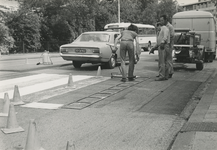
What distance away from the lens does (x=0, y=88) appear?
955cm

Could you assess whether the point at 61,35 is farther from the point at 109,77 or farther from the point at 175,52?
the point at 109,77

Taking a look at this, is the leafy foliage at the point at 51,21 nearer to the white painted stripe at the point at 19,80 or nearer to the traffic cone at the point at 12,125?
the white painted stripe at the point at 19,80

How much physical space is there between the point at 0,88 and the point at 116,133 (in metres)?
5.30

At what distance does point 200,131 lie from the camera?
521 cm

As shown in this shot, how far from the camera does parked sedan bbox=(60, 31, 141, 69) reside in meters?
13.7

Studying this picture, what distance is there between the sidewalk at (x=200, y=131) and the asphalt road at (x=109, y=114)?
18 centimetres

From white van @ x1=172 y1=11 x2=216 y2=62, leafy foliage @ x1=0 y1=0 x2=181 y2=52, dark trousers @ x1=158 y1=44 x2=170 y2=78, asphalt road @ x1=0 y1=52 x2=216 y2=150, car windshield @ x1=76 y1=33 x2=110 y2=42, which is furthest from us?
leafy foliage @ x1=0 y1=0 x2=181 y2=52

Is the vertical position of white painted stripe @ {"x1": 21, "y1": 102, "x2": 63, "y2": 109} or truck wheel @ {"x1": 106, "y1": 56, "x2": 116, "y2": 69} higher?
truck wheel @ {"x1": 106, "y1": 56, "x2": 116, "y2": 69}

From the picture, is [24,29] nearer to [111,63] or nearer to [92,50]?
[111,63]

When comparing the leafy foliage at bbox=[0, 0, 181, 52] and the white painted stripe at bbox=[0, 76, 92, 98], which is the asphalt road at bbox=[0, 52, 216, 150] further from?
the leafy foliage at bbox=[0, 0, 181, 52]

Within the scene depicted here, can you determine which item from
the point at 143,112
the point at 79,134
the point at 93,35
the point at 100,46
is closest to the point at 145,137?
the point at 79,134

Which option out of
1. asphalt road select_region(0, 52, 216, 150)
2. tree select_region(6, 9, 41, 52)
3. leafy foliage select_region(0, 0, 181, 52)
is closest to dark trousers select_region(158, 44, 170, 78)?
asphalt road select_region(0, 52, 216, 150)

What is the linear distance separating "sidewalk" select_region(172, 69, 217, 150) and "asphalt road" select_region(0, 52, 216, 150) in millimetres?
176

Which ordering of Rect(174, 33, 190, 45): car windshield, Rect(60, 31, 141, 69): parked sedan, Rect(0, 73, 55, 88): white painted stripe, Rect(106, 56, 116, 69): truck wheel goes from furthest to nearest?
Rect(174, 33, 190, 45): car windshield
Rect(106, 56, 116, 69): truck wheel
Rect(60, 31, 141, 69): parked sedan
Rect(0, 73, 55, 88): white painted stripe
